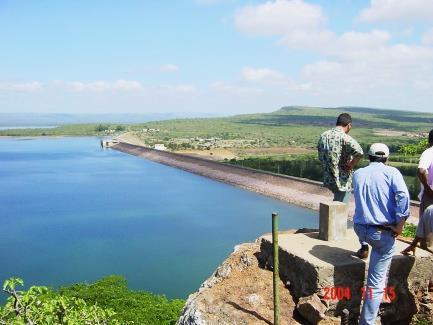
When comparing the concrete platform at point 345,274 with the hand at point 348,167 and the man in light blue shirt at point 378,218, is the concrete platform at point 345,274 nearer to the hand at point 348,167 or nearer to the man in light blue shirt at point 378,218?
the man in light blue shirt at point 378,218

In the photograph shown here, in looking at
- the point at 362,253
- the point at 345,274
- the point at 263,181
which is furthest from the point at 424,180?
the point at 263,181

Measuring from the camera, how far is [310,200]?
36000 mm

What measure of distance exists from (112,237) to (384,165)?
78.8 ft

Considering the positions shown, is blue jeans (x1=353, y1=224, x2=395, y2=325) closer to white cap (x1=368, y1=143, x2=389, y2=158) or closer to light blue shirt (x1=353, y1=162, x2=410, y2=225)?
light blue shirt (x1=353, y1=162, x2=410, y2=225)

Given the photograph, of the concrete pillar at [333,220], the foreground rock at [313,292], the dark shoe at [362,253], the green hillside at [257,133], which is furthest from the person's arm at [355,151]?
the green hillside at [257,133]

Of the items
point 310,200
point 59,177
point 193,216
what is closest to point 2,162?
point 59,177

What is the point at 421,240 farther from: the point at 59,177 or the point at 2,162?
the point at 2,162

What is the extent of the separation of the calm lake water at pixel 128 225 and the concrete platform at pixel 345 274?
13248 mm

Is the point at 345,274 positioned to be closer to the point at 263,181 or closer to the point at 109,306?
the point at 109,306

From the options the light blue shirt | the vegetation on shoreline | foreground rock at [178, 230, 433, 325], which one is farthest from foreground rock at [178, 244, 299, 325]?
the vegetation on shoreline

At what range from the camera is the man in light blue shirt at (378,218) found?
3.95m

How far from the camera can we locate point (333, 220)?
17.6 feet

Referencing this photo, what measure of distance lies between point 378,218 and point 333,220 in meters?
1.39

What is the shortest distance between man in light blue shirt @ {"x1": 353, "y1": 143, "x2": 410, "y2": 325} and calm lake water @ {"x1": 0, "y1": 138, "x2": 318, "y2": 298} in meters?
14.2
